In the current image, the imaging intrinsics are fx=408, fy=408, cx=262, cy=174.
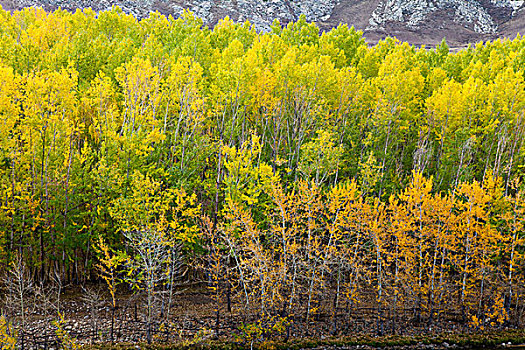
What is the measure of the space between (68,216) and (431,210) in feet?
79.8

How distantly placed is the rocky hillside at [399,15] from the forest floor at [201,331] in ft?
406

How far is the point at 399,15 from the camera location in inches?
6142

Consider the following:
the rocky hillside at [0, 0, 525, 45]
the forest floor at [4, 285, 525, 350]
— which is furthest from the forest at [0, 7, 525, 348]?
the rocky hillside at [0, 0, 525, 45]

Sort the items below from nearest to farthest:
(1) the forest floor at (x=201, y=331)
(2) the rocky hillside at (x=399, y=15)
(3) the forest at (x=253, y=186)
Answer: (1) the forest floor at (x=201, y=331)
(3) the forest at (x=253, y=186)
(2) the rocky hillside at (x=399, y=15)

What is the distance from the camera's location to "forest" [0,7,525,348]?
25766 mm

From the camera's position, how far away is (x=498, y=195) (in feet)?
93.8

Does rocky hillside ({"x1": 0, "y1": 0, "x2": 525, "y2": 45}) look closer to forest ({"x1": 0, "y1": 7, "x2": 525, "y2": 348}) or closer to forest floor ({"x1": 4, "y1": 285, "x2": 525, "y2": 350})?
forest ({"x1": 0, "y1": 7, "x2": 525, "y2": 348})

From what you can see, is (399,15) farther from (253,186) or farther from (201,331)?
(201,331)

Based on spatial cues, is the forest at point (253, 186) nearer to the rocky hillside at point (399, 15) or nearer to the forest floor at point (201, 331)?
the forest floor at point (201, 331)

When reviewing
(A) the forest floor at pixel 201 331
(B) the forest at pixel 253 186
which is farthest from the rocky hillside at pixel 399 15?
(A) the forest floor at pixel 201 331

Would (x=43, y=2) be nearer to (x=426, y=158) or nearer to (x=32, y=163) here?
(x=32, y=163)

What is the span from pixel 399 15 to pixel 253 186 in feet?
498

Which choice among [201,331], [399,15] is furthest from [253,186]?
[399,15]

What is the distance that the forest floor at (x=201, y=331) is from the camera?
76.0 feet
